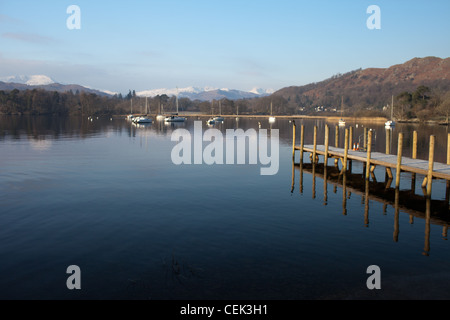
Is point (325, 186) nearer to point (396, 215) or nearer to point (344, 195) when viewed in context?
point (344, 195)

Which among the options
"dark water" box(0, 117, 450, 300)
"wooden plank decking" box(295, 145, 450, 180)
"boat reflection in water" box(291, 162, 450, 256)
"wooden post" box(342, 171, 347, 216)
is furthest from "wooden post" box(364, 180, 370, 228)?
"wooden plank decking" box(295, 145, 450, 180)

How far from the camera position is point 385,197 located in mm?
24016

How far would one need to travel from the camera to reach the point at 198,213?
20.1 m

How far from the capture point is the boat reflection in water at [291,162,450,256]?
63.2 ft

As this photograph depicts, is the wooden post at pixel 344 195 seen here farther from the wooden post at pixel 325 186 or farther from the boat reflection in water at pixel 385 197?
the wooden post at pixel 325 186

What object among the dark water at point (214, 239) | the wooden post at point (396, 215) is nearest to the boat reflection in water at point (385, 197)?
the wooden post at point (396, 215)

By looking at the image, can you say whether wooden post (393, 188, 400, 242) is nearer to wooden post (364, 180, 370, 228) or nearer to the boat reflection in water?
A: the boat reflection in water

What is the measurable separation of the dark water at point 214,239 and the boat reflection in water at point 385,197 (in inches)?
6.1

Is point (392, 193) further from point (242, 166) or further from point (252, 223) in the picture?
point (242, 166)

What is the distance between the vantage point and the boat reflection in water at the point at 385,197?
1926 centimetres

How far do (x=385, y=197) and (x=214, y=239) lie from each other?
43.5 feet

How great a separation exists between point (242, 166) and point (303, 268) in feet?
75.8

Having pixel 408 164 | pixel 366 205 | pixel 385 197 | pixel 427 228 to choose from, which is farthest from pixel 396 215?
pixel 408 164

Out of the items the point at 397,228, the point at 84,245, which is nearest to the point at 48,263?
the point at 84,245
